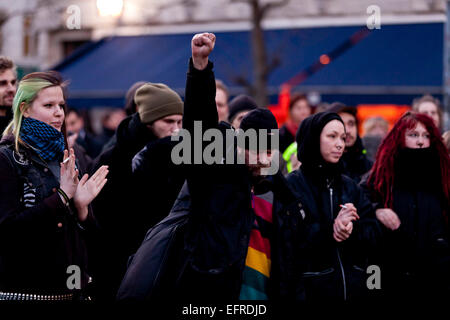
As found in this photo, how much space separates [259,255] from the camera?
3.56 metres

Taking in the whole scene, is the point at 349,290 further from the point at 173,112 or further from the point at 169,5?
the point at 169,5

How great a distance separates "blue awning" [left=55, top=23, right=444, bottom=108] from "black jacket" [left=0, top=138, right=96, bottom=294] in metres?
10.5

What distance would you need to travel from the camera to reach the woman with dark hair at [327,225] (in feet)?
12.8

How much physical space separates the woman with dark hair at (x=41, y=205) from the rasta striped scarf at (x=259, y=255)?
802 mm

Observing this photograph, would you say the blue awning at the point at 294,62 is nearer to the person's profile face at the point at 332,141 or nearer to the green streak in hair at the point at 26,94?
the person's profile face at the point at 332,141

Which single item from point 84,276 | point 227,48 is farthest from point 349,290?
point 227,48

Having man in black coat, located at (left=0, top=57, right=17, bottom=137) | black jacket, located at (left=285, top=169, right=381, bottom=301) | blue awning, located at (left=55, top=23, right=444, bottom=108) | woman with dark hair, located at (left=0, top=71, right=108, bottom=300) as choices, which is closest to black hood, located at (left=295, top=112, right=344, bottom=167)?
black jacket, located at (left=285, top=169, right=381, bottom=301)

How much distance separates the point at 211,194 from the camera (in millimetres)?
3176

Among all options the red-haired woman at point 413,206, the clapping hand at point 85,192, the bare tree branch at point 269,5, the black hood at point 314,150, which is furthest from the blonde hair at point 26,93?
the bare tree branch at point 269,5

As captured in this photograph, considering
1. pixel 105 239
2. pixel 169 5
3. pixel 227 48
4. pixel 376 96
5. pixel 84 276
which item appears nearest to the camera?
pixel 84 276

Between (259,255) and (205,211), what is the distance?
0.53 meters

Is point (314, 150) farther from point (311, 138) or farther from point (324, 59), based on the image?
point (324, 59)

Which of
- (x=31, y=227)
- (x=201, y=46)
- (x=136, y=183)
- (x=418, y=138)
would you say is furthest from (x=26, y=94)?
(x=418, y=138)

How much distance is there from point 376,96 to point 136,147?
9.27 m
